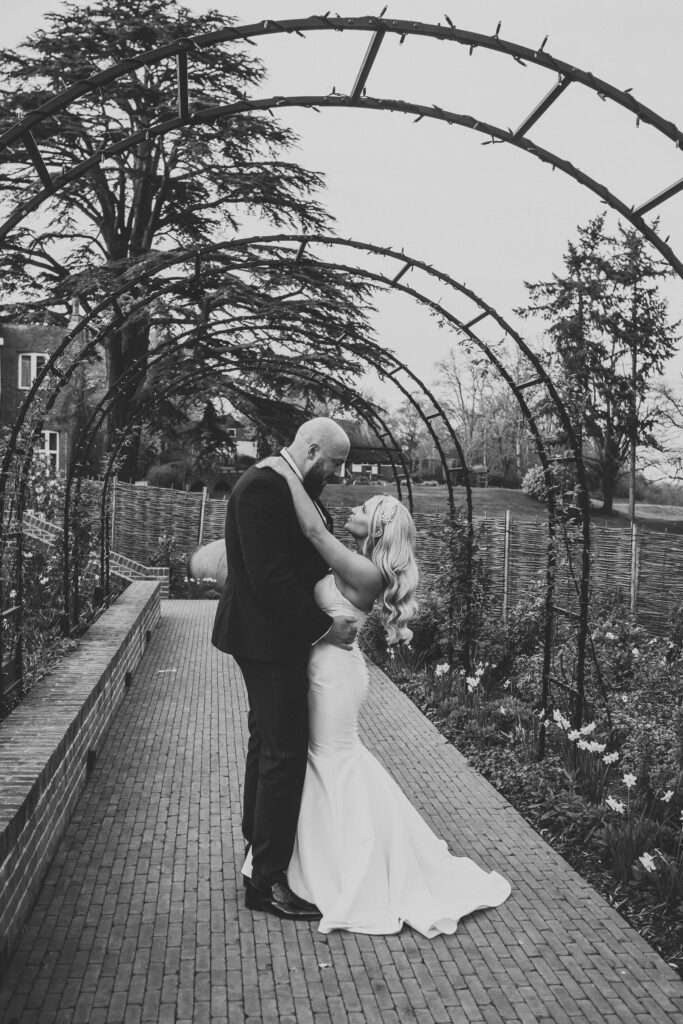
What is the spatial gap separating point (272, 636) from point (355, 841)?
0.95m

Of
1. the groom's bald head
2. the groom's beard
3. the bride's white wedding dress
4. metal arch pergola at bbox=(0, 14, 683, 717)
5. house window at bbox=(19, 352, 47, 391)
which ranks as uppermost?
house window at bbox=(19, 352, 47, 391)

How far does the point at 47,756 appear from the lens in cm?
414

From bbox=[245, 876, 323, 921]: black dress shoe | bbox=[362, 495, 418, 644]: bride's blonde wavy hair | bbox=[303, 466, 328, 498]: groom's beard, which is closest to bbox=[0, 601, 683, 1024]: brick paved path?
bbox=[245, 876, 323, 921]: black dress shoe

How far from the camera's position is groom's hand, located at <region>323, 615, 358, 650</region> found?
381 centimetres

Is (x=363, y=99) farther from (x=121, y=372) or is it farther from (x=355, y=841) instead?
(x=121, y=372)

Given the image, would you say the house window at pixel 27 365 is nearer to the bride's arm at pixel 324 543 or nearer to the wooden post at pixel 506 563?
the wooden post at pixel 506 563

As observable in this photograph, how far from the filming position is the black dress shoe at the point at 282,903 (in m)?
3.74

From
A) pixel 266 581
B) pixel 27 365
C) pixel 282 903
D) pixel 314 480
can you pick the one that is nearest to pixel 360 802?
pixel 282 903

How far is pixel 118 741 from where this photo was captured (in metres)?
6.46

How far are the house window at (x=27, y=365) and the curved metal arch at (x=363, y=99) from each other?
2851cm

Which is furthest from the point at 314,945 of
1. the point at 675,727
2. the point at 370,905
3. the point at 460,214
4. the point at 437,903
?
the point at 460,214

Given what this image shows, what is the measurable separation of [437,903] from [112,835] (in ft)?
6.07

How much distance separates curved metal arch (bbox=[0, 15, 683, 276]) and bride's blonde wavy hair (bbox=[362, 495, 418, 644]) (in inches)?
65.4

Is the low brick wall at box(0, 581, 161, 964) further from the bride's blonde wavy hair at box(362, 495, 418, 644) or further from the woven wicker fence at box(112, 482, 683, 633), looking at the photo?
the woven wicker fence at box(112, 482, 683, 633)
